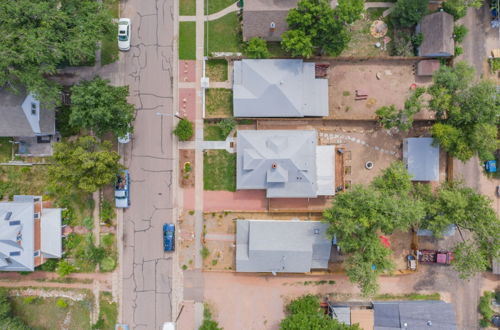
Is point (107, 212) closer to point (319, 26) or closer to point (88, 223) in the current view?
point (88, 223)

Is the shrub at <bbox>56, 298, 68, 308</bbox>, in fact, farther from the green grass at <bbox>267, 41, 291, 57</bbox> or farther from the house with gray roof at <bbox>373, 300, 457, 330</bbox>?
the green grass at <bbox>267, 41, 291, 57</bbox>

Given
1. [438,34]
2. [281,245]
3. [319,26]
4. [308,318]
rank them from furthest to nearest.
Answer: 1. [281,245]
2. [438,34]
3. [308,318]
4. [319,26]

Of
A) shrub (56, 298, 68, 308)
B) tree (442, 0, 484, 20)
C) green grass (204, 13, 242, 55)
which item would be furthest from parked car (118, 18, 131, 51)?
tree (442, 0, 484, 20)

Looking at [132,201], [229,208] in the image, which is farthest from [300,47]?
[132,201]

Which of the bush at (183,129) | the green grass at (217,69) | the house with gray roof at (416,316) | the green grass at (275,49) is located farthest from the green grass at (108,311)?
the green grass at (275,49)

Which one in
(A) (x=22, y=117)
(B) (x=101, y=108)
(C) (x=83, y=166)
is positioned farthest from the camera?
(A) (x=22, y=117)

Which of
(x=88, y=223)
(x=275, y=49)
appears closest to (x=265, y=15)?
(x=275, y=49)

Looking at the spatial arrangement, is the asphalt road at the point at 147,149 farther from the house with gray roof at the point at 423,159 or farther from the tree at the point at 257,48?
the house with gray roof at the point at 423,159
